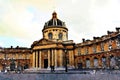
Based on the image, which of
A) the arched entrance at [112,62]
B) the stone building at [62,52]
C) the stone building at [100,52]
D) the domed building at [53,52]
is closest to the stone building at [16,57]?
the stone building at [62,52]

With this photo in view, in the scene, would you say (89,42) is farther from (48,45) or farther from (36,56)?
(36,56)

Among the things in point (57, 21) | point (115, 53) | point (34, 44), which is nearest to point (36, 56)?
point (34, 44)

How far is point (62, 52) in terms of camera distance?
254 feet

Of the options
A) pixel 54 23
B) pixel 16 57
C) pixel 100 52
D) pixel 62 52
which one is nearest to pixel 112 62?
pixel 100 52

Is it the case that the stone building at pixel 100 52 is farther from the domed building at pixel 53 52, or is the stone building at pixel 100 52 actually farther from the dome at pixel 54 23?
the dome at pixel 54 23

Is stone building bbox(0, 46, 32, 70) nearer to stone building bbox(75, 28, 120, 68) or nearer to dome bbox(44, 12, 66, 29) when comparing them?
dome bbox(44, 12, 66, 29)

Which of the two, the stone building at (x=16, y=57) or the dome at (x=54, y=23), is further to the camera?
the stone building at (x=16, y=57)

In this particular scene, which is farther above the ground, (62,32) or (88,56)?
(62,32)

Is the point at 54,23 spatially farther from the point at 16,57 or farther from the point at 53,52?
the point at 16,57

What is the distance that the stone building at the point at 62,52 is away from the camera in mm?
63062

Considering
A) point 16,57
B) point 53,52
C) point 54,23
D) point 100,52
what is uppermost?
point 54,23

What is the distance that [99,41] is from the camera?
68.1 metres

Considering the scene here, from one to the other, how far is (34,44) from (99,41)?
75.2 feet

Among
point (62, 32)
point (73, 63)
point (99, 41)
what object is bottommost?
point (73, 63)
